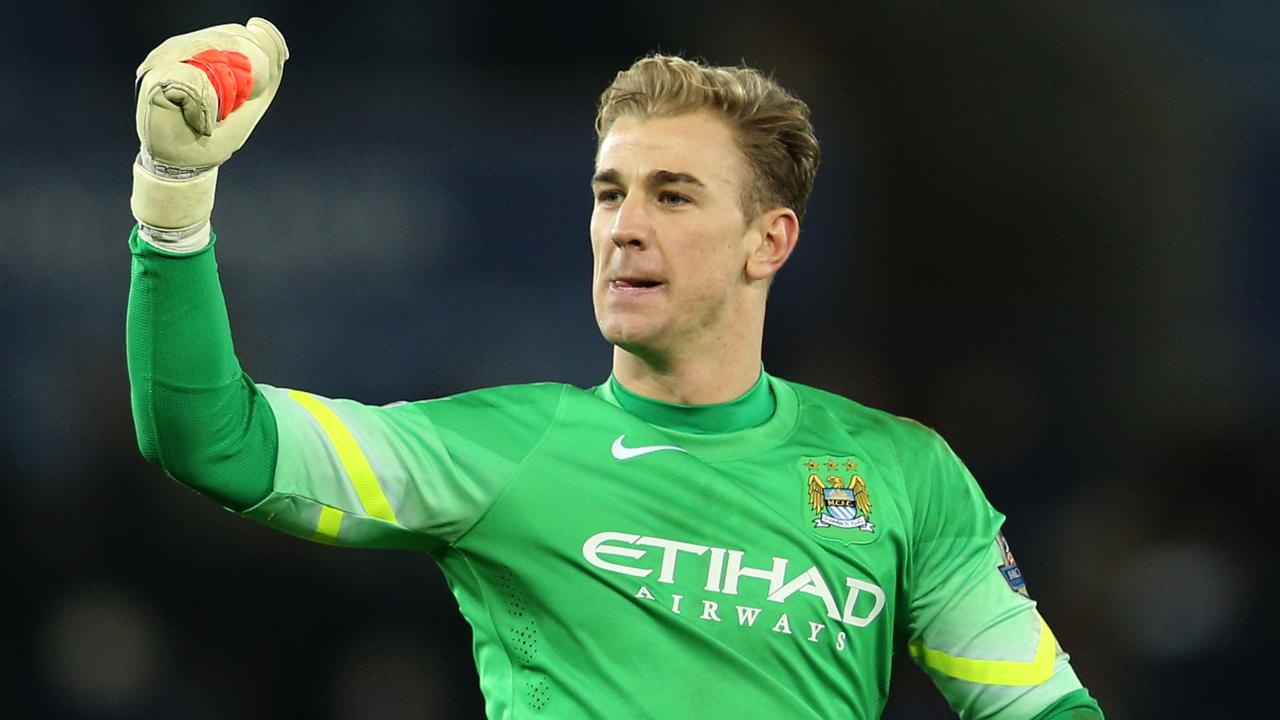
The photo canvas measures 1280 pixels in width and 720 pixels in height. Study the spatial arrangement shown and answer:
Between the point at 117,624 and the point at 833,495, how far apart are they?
10.9ft

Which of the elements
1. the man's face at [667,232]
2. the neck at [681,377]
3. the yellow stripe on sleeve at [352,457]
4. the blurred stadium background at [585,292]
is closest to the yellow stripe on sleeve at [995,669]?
the neck at [681,377]

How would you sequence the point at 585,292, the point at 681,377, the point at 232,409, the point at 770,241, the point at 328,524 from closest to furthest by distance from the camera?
the point at 232,409 → the point at 328,524 → the point at 681,377 → the point at 770,241 → the point at 585,292

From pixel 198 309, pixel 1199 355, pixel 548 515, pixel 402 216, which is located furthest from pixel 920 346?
pixel 198 309

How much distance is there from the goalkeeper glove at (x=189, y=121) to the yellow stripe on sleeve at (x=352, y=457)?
0.43 m

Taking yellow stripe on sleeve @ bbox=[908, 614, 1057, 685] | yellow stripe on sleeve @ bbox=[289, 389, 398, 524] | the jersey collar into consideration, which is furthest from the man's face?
yellow stripe on sleeve @ bbox=[908, 614, 1057, 685]

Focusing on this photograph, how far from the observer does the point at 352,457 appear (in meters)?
2.94

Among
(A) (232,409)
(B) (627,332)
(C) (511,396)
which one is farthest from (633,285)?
(A) (232,409)

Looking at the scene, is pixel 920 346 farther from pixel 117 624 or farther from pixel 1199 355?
pixel 117 624

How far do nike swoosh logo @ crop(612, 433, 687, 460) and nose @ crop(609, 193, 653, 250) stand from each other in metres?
0.37

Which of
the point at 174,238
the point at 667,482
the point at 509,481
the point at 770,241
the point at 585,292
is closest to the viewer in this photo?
the point at 174,238

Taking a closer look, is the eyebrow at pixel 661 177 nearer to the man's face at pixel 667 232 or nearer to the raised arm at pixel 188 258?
the man's face at pixel 667 232

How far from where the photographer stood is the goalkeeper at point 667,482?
2828mm

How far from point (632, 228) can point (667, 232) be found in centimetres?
7

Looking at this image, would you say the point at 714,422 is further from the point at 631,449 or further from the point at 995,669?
the point at 995,669
